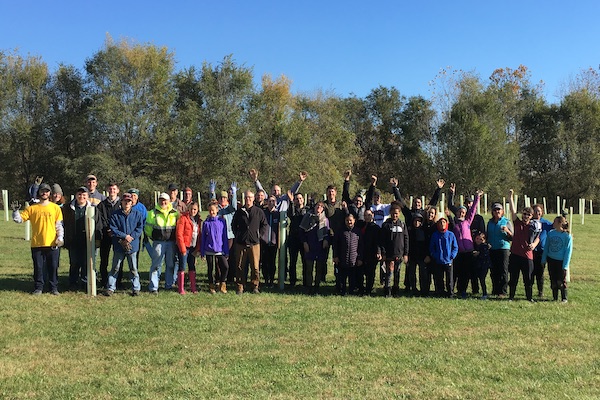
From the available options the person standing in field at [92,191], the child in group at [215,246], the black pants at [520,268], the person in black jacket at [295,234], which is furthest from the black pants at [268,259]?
the black pants at [520,268]

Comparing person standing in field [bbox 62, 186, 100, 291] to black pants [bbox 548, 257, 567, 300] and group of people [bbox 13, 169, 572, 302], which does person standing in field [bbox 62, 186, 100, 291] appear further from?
black pants [bbox 548, 257, 567, 300]

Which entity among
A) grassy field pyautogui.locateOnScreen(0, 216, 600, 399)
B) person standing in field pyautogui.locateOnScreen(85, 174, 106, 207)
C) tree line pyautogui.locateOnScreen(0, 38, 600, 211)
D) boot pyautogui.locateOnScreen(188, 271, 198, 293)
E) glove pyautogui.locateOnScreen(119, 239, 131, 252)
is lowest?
grassy field pyautogui.locateOnScreen(0, 216, 600, 399)

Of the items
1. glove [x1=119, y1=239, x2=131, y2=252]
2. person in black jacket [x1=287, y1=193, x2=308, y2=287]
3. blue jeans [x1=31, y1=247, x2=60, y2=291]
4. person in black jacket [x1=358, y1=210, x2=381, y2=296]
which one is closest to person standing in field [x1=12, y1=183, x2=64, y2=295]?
blue jeans [x1=31, y1=247, x2=60, y2=291]

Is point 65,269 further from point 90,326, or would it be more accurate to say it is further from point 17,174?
point 17,174

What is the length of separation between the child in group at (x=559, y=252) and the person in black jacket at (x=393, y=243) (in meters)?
2.56

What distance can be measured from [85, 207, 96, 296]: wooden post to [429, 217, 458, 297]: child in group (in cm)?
607

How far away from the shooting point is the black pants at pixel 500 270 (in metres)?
9.38

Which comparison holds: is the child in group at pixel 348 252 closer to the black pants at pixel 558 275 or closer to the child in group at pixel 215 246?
the child in group at pixel 215 246

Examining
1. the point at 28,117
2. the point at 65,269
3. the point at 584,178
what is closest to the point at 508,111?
the point at 584,178

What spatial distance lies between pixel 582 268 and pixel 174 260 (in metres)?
10.6

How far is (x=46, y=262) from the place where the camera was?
8.80 metres

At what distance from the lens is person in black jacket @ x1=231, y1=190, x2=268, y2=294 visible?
918 centimetres

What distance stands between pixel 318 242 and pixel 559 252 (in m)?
4.32

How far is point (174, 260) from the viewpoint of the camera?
9.37 metres
